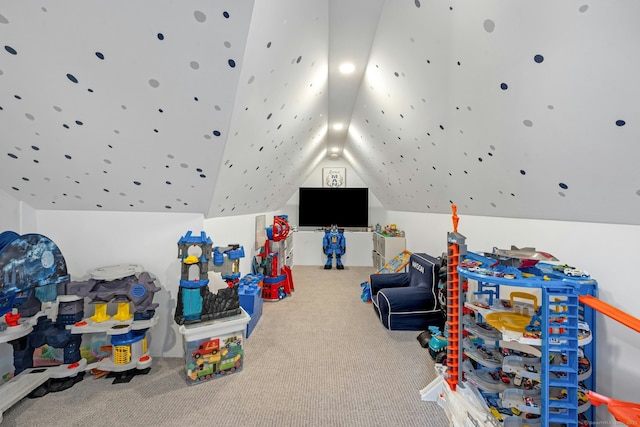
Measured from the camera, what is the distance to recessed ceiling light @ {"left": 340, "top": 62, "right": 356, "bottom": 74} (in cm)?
249

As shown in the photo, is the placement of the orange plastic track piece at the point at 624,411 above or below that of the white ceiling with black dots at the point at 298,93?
below

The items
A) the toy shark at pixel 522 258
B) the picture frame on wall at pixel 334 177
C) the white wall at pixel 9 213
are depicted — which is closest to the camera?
the toy shark at pixel 522 258

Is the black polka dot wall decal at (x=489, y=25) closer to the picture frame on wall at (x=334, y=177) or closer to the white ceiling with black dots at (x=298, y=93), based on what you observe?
the white ceiling with black dots at (x=298, y=93)

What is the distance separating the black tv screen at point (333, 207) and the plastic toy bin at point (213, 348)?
13.9 ft

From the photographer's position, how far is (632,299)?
56.5 inches

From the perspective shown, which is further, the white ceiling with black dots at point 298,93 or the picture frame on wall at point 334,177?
the picture frame on wall at point 334,177

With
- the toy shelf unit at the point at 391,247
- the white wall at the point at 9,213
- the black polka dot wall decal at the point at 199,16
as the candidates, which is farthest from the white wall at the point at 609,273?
the white wall at the point at 9,213

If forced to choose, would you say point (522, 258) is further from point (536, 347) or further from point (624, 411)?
point (624, 411)

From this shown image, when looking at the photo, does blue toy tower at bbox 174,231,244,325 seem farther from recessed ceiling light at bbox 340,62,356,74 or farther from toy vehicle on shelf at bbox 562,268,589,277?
toy vehicle on shelf at bbox 562,268,589,277

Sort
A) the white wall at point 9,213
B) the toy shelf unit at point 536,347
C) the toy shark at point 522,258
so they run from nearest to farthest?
the toy shelf unit at point 536,347 < the toy shark at point 522,258 < the white wall at point 9,213

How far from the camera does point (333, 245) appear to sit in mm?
6148

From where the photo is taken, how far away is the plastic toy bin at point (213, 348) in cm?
220

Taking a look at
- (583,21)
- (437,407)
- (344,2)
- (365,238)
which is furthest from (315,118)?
(365,238)

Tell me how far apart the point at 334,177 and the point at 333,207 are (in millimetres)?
823
